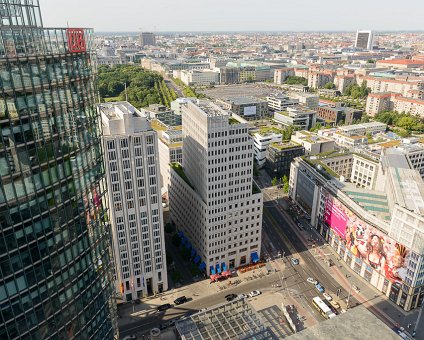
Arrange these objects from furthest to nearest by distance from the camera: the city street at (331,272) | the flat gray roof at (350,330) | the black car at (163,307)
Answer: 1. the black car at (163,307)
2. the city street at (331,272)
3. the flat gray roof at (350,330)

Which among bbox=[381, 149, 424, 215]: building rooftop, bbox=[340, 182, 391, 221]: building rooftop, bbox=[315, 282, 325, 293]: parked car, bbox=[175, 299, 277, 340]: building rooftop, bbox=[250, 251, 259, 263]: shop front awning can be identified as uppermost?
bbox=[381, 149, 424, 215]: building rooftop

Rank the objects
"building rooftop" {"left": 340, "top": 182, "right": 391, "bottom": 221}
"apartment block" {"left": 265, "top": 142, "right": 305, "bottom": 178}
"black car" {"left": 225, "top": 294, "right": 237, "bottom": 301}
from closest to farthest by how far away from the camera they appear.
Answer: "black car" {"left": 225, "top": 294, "right": 237, "bottom": 301} < "building rooftop" {"left": 340, "top": 182, "right": 391, "bottom": 221} < "apartment block" {"left": 265, "top": 142, "right": 305, "bottom": 178}

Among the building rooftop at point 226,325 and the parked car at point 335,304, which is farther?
the parked car at point 335,304

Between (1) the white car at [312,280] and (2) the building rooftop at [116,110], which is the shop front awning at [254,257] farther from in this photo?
(2) the building rooftop at [116,110]

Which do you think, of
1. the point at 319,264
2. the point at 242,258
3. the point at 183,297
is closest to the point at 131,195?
the point at 183,297

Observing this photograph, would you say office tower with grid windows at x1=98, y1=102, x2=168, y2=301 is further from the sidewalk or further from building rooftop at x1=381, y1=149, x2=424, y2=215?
building rooftop at x1=381, y1=149, x2=424, y2=215

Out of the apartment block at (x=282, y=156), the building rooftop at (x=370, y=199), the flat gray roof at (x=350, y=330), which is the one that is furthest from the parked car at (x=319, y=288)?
the apartment block at (x=282, y=156)

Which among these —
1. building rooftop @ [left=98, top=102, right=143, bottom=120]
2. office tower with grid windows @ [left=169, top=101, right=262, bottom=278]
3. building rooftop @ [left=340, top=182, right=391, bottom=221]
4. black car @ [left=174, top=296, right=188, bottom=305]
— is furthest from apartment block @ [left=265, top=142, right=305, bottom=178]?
building rooftop @ [left=98, top=102, right=143, bottom=120]
